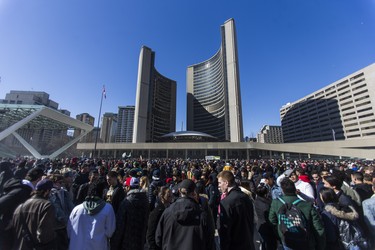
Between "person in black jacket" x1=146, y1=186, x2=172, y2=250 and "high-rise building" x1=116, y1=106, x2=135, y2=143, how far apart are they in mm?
134516

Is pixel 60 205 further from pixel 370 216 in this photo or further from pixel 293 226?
pixel 370 216

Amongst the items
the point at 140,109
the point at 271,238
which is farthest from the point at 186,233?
the point at 140,109

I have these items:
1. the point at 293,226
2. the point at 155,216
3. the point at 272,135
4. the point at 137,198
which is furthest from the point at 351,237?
the point at 272,135

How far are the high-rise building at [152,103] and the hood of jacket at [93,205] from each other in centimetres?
7657

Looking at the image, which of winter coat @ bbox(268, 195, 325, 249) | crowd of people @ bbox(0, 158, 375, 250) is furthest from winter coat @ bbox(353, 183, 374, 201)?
winter coat @ bbox(268, 195, 325, 249)

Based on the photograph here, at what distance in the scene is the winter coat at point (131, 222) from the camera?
2.65 m

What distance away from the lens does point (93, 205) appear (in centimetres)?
243

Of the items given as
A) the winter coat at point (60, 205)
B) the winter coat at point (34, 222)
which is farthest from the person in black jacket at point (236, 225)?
the winter coat at point (60, 205)

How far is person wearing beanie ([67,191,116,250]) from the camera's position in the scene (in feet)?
7.79

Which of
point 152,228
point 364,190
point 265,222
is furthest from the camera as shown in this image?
point 364,190

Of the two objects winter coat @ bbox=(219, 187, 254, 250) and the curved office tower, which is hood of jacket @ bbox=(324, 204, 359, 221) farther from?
the curved office tower

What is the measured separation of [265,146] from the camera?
56.9 meters

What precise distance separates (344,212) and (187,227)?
2573 millimetres

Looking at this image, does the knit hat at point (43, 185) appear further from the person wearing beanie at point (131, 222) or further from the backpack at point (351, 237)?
the backpack at point (351, 237)
